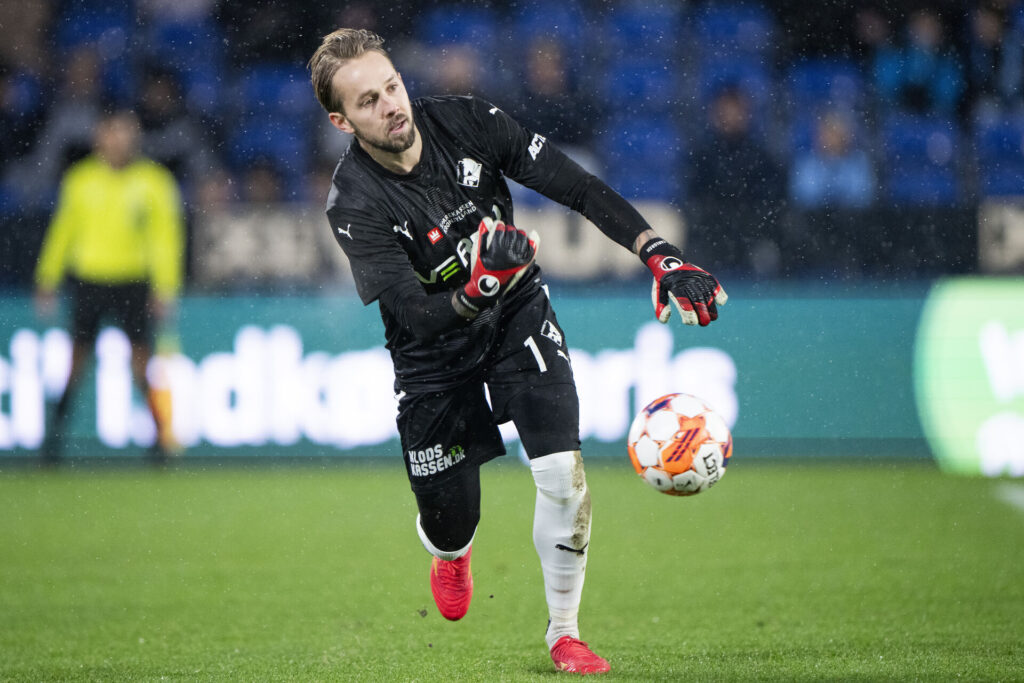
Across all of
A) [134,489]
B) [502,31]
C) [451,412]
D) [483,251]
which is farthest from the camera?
[502,31]

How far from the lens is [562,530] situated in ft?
13.6

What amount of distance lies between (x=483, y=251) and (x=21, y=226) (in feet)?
20.2

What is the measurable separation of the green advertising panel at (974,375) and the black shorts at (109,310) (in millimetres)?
5232

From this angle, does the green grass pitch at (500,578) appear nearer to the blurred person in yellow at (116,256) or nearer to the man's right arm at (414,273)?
the blurred person in yellow at (116,256)

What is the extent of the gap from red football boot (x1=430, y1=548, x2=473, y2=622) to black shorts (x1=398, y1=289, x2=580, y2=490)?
0.42m

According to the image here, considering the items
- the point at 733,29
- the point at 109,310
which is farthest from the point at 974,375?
the point at 109,310

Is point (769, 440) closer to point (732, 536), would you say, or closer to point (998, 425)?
point (998, 425)

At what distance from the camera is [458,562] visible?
4785 mm

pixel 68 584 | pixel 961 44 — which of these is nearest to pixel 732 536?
pixel 68 584

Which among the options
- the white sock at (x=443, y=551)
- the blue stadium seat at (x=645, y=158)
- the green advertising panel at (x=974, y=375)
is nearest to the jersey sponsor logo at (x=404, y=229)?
the white sock at (x=443, y=551)

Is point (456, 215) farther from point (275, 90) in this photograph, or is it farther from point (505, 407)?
point (275, 90)

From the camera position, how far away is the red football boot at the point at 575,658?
400cm

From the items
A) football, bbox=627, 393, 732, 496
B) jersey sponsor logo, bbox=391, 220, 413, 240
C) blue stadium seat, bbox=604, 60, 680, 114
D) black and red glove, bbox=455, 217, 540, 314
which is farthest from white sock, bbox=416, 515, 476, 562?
blue stadium seat, bbox=604, 60, 680, 114

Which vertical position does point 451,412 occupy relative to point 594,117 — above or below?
below
